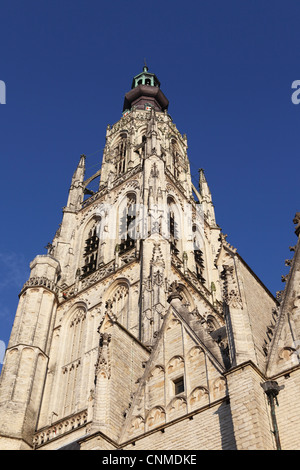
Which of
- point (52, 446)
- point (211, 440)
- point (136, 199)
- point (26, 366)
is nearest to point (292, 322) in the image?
point (211, 440)

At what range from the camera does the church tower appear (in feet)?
38.6

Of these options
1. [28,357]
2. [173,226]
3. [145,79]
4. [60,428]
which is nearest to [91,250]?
[173,226]

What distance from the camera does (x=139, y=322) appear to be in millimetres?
22812

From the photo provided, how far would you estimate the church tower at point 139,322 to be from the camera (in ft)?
38.6

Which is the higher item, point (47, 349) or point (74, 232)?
point (74, 232)

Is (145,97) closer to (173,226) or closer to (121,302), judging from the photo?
(173,226)

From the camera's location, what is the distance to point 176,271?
1082 inches

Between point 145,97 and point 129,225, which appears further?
point 145,97

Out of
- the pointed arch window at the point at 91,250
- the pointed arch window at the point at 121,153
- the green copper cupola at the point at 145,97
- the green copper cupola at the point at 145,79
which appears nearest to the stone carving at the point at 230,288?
the pointed arch window at the point at 91,250

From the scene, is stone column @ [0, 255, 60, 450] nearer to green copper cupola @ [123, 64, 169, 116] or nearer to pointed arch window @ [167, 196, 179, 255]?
pointed arch window @ [167, 196, 179, 255]

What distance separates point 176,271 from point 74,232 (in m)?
8.57

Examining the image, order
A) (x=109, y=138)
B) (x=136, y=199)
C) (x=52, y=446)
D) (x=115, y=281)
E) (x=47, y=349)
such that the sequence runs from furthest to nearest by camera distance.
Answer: (x=109, y=138), (x=136, y=199), (x=115, y=281), (x=47, y=349), (x=52, y=446)

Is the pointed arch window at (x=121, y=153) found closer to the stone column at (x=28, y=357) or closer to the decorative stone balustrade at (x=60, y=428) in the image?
the stone column at (x=28, y=357)

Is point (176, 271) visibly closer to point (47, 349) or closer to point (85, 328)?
point (85, 328)
